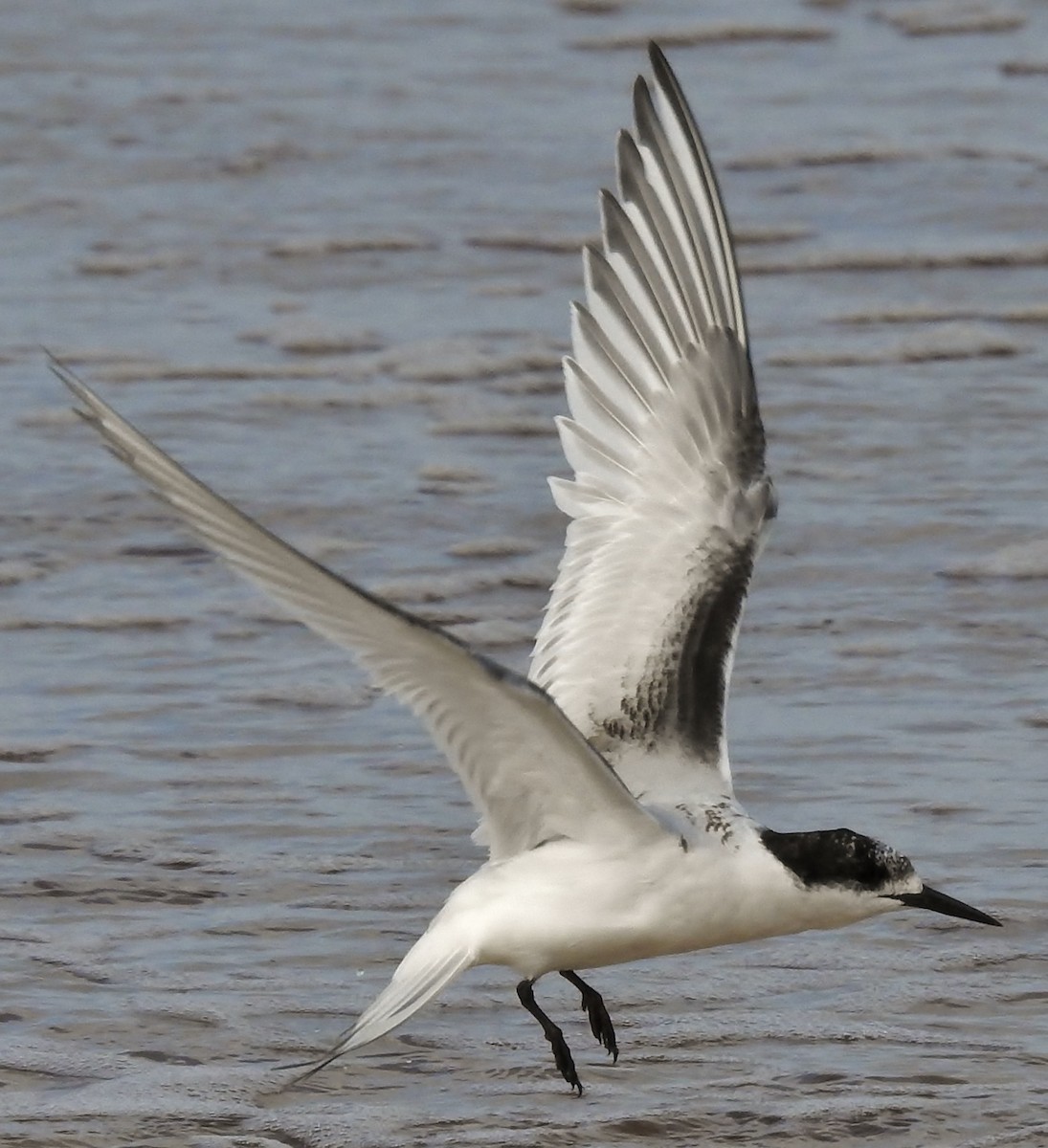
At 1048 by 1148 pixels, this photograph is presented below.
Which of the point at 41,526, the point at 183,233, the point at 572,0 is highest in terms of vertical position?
the point at 572,0

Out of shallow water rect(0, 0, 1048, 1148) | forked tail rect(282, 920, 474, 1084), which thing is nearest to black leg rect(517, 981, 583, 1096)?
shallow water rect(0, 0, 1048, 1148)

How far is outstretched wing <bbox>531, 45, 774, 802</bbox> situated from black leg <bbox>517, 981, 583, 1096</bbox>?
427 mm

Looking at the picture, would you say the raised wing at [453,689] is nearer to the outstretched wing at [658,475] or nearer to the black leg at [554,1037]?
the black leg at [554,1037]

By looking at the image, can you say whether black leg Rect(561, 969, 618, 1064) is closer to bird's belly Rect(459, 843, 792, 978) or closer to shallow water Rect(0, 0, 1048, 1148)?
shallow water Rect(0, 0, 1048, 1148)

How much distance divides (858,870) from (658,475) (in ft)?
3.32

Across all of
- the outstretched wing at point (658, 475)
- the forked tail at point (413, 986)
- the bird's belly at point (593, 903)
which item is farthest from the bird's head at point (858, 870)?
the forked tail at point (413, 986)

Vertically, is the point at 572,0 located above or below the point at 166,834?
above

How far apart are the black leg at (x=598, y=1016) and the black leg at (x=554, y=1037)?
0.09 m

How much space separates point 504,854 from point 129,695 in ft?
6.88

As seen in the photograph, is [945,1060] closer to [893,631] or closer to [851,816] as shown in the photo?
[851,816]

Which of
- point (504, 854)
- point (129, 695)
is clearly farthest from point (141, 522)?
point (504, 854)

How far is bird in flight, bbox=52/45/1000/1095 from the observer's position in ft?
14.2

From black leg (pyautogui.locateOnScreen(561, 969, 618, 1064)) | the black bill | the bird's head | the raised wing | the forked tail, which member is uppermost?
the raised wing

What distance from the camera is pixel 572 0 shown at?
1278cm
